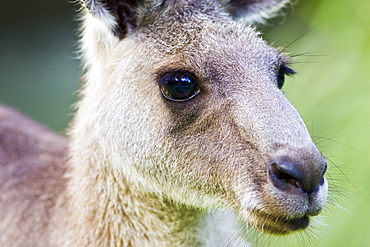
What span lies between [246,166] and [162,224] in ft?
3.21

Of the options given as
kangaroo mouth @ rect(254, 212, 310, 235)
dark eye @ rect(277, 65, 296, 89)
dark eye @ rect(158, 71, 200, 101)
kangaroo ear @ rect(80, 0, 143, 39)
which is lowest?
kangaroo mouth @ rect(254, 212, 310, 235)

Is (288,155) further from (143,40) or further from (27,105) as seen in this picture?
(27,105)

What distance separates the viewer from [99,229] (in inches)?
155

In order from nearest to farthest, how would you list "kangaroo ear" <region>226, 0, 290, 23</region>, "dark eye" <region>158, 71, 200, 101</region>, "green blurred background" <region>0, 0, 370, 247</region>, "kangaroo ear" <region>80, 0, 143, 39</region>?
"dark eye" <region>158, 71, 200, 101</region> < "kangaroo ear" <region>80, 0, 143, 39</region> < "kangaroo ear" <region>226, 0, 290, 23</region> < "green blurred background" <region>0, 0, 370, 247</region>

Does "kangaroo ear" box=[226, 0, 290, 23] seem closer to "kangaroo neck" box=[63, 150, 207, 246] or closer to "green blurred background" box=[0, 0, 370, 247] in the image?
"green blurred background" box=[0, 0, 370, 247]

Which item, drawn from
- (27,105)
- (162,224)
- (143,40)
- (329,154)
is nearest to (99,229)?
(162,224)

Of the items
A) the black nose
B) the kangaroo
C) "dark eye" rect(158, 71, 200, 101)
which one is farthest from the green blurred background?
the black nose

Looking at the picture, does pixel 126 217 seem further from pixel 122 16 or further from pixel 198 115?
pixel 122 16

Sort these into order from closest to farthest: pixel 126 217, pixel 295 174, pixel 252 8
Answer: pixel 295 174 < pixel 126 217 < pixel 252 8

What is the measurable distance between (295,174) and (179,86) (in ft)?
3.43

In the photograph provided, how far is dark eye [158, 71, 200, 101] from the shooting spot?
11.6 ft

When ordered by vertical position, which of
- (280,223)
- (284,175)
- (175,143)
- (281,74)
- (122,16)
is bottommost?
→ (280,223)

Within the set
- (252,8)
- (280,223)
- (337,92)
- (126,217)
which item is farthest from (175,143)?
(337,92)

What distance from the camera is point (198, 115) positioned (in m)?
3.48
